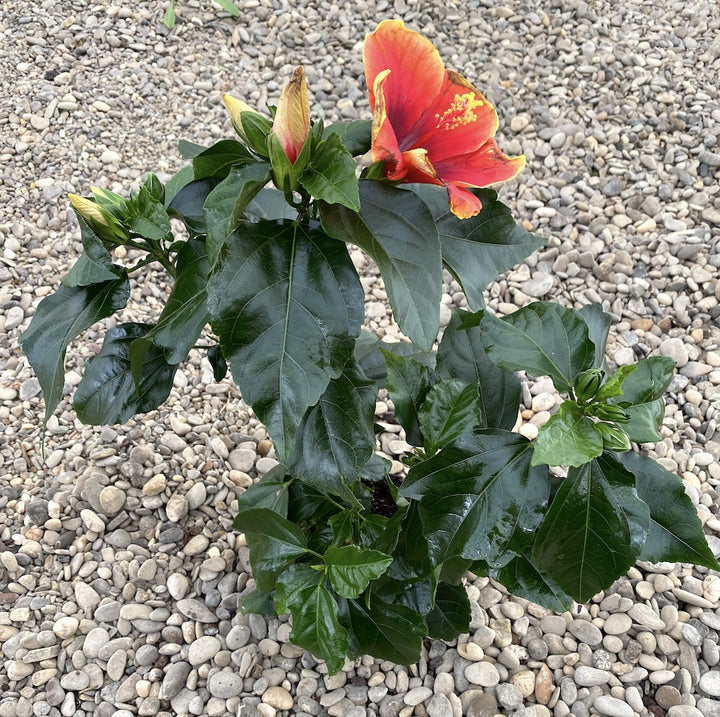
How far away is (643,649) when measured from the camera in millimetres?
1662

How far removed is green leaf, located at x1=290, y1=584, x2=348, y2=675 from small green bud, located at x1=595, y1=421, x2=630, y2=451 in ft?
1.69

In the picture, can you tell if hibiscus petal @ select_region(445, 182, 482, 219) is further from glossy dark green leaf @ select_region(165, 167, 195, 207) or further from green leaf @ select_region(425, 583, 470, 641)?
green leaf @ select_region(425, 583, 470, 641)

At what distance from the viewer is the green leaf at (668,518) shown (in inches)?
42.2

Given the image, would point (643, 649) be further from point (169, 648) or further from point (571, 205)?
point (571, 205)

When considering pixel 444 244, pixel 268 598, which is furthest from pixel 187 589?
pixel 444 244

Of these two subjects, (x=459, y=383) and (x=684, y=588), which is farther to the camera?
(x=684, y=588)

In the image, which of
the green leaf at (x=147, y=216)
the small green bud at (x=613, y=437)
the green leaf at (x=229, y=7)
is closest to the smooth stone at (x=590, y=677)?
the small green bud at (x=613, y=437)

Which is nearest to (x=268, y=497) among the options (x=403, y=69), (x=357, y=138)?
(x=357, y=138)

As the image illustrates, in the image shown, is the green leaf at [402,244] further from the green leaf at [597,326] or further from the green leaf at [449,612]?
the green leaf at [449,612]

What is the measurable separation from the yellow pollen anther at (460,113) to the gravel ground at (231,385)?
116 centimetres

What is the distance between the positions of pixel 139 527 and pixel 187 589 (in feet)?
0.70

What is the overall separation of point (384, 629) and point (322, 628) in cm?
18

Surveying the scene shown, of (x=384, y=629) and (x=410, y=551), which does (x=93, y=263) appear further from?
(x=384, y=629)

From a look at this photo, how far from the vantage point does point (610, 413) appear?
101 centimetres
